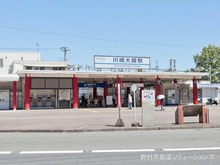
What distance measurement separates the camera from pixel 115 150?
877cm

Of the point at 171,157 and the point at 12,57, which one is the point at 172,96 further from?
the point at 171,157

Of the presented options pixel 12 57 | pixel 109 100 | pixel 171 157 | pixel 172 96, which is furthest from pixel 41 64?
pixel 171 157

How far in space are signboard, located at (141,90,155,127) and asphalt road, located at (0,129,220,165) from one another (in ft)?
10.3

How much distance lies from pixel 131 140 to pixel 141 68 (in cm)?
2495

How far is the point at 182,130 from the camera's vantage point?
13633mm

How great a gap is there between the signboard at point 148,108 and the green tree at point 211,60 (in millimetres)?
51155

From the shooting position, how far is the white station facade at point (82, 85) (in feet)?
103

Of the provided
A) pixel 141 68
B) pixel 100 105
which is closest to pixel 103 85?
pixel 100 105

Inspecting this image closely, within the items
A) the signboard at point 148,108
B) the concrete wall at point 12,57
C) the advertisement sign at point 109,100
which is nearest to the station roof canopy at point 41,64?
the concrete wall at point 12,57

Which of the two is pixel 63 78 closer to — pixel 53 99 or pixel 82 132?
pixel 53 99

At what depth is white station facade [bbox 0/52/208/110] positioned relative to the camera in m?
31.5

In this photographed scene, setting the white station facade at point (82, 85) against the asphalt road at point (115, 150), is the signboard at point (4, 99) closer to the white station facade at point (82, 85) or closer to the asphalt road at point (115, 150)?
the white station facade at point (82, 85)

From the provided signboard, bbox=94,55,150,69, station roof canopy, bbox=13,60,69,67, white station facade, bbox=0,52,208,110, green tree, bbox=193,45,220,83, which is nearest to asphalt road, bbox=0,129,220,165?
white station facade, bbox=0,52,208,110

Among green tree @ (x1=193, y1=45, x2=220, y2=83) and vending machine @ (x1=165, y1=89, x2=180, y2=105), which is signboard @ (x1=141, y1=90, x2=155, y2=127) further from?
green tree @ (x1=193, y1=45, x2=220, y2=83)
